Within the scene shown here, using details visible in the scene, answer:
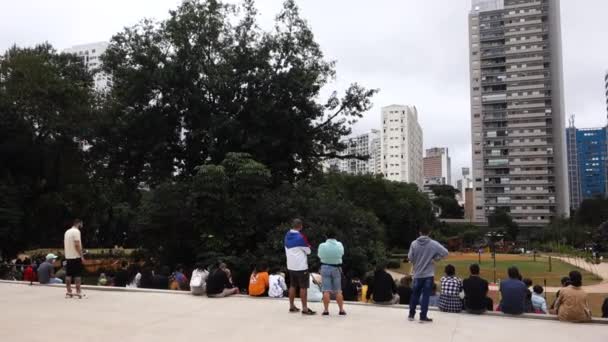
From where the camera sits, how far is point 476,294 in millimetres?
9367

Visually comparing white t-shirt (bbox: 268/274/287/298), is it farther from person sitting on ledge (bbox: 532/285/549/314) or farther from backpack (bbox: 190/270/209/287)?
person sitting on ledge (bbox: 532/285/549/314)

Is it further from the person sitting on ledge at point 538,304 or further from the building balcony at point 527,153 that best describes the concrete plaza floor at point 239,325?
the building balcony at point 527,153

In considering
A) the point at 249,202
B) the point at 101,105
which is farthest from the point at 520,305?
the point at 101,105

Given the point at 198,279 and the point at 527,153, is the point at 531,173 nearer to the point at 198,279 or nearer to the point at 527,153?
the point at 527,153

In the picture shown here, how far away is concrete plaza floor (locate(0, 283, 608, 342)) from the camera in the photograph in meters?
7.66

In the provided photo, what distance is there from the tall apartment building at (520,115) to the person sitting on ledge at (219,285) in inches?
3618

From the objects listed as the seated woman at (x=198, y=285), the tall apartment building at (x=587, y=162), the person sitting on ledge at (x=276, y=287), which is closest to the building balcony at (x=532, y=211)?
the tall apartment building at (x=587, y=162)

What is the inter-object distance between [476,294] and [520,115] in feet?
315

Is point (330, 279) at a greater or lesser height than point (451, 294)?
greater

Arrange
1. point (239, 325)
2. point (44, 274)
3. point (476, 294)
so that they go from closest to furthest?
1. point (239, 325)
2. point (476, 294)
3. point (44, 274)

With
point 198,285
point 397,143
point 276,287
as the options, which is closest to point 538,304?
point 276,287

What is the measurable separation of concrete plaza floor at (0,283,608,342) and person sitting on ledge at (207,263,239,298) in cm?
62

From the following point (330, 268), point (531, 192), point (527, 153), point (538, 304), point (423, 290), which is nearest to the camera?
point (423, 290)

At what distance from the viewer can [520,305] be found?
9289 mm
